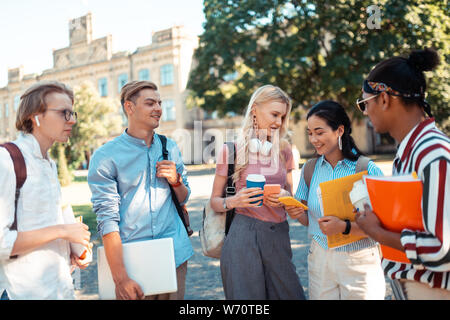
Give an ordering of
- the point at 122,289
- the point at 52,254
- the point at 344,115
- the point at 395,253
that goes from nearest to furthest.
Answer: the point at 395,253 < the point at 52,254 < the point at 122,289 < the point at 344,115

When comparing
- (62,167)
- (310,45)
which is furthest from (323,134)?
(62,167)

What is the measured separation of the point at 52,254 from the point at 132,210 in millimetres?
526

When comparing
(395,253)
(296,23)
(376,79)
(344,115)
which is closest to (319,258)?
(395,253)

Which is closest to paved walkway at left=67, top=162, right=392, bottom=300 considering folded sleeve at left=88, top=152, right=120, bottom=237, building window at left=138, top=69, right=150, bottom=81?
folded sleeve at left=88, top=152, right=120, bottom=237

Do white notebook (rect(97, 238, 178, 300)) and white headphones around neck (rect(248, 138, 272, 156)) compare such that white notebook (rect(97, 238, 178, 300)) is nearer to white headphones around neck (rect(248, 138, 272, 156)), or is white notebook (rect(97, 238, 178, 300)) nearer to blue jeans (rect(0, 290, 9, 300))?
blue jeans (rect(0, 290, 9, 300))

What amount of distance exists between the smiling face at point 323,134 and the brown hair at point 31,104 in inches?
65.1

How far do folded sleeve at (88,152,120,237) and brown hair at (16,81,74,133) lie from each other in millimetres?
413

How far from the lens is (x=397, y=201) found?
1664mm

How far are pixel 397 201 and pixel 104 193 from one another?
1601 millimetres

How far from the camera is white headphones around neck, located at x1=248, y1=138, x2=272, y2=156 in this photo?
258 centimetres

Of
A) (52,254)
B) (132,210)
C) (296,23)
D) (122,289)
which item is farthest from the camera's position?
(296,23)
